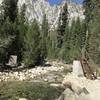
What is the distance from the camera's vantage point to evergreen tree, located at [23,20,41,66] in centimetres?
3853

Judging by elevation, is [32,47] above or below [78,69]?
above

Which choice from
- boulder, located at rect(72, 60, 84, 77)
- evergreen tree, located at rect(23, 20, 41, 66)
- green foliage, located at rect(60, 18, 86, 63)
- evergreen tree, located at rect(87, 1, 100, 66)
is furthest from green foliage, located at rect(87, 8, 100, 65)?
green foliage, located at rect(60, 18, 86, 63)

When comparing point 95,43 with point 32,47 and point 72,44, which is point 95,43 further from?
point 72,44

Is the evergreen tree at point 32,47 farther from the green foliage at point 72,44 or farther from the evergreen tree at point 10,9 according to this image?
the green foliage at point 72,44

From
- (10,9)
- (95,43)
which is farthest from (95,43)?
(10,9)

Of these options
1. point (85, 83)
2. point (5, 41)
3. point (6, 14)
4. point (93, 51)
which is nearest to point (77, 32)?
point (6, 14)

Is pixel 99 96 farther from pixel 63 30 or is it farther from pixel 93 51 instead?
pixel 63 30

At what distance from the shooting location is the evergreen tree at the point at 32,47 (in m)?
38.5

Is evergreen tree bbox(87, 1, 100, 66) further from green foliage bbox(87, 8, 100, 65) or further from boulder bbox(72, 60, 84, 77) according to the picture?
boulder bbox(72, 60, 84, 77)

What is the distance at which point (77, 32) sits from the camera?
64.2 metres

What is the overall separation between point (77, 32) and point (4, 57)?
1237 inches

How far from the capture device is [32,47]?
39031 millimetres

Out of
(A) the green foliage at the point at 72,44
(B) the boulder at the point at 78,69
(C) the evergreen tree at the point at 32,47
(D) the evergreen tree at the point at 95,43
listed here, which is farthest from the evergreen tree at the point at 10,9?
(B) the boulder at the point at 78,69

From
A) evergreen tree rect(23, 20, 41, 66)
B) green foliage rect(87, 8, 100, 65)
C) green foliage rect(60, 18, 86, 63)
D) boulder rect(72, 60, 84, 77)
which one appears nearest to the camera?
boulder rect(72, 60, 84, 77)
